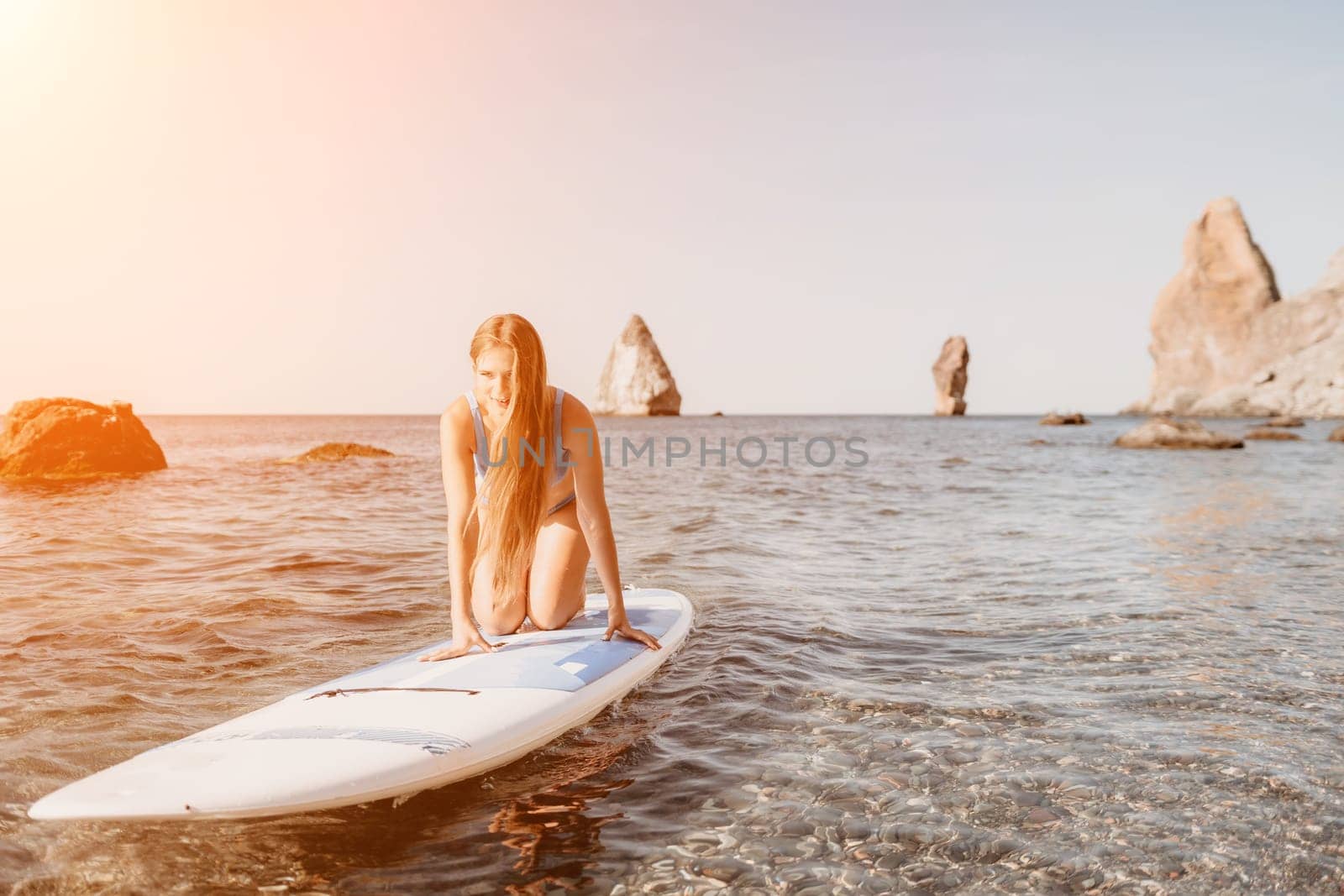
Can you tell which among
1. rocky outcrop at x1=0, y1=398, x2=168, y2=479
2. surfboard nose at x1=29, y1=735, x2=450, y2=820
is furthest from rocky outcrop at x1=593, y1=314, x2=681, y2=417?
surfboard nose at x1=29, y1=735, x2=450, y2=820

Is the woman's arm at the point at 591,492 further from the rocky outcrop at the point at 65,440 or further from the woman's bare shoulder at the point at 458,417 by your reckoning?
the rocky outcrop at the point at 65,440

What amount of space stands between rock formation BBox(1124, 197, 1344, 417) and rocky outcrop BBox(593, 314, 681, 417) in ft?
228

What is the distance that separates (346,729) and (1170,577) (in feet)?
25.8

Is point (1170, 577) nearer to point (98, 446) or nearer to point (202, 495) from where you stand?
point (202, 495)

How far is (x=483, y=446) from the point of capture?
4457mm

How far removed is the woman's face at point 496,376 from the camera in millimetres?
4250

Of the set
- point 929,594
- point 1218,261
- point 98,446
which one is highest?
point 1218,261

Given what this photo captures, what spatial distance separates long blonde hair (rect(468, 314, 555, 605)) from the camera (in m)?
4.25

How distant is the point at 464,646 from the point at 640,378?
116659mm

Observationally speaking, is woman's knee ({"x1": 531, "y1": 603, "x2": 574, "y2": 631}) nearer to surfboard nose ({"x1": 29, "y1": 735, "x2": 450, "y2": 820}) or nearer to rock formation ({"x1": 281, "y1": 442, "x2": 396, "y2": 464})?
surfboard nose ({"x1": 29, "y1": 735, "x2": 450, "y2": 820})

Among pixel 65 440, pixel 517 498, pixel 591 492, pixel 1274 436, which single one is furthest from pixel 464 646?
pixel 1274 436

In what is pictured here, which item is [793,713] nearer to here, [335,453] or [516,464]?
[516,464]

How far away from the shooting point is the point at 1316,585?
739 centimetres

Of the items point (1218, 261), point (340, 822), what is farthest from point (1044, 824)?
point (1218, 261)
